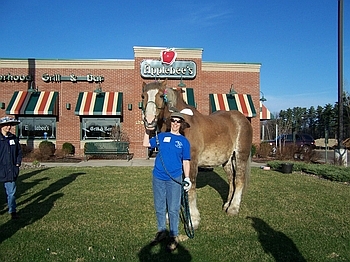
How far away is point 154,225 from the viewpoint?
604 centimetres

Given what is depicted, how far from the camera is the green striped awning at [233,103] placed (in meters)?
21.5

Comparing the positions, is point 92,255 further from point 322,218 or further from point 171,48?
point 171,48

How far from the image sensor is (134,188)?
32.8 feet

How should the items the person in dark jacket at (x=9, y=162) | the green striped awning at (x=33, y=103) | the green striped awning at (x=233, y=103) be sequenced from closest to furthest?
1. the person in dark jacket at (x=9, y=162)
2. the green striped awning at (x=33, y=103)
3. the green striped awning at (x=233, y=103)

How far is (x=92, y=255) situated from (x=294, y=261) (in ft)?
9.39

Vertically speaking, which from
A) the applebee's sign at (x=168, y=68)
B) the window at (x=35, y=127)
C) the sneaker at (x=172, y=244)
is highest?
the applebee's sign at (x=168, y=68)

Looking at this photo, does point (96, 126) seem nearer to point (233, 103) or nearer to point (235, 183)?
point (233, 103)

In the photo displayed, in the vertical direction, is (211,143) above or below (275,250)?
above

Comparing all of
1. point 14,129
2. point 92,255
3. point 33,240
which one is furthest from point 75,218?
point 14,129

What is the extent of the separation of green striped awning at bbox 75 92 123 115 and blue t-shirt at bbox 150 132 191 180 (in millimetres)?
16203

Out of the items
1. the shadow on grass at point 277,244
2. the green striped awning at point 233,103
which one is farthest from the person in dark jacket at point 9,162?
the green striped awning at point 233,103

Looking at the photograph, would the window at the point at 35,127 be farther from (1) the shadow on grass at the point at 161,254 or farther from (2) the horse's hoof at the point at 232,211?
(1) the shadow on grass at the point at 161,254

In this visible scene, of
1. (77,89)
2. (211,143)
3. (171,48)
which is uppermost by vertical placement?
(171,48)

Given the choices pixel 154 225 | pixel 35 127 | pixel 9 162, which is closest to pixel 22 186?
pixel 9 162
